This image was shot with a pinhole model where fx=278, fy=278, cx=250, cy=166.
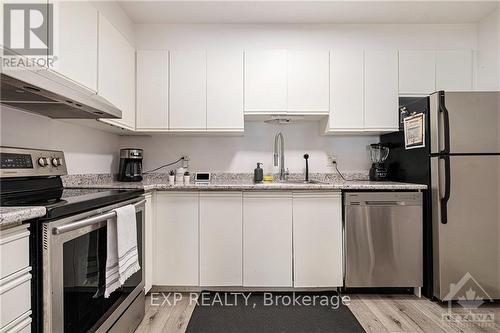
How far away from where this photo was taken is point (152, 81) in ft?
8.30

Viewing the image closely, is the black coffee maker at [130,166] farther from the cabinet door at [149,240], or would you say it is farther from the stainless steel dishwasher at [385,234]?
the stainless steel dishwasher at [385,234]

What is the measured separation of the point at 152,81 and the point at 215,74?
0.58 m

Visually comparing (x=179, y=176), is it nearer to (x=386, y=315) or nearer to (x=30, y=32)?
(x=30, y=32)

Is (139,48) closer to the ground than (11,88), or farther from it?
farther from it

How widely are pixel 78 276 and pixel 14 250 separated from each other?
37 centimetres

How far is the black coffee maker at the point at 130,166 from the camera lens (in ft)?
8.27

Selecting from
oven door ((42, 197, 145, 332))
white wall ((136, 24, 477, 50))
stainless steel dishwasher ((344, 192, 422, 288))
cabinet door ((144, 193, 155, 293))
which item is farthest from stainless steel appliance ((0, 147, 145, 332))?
white wall ((136, 24, 477, 50))

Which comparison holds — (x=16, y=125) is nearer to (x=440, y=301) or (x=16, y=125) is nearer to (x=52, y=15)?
(x=52, y=15)

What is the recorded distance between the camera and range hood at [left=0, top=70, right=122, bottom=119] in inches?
42.6

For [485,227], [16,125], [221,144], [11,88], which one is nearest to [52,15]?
[11,88]

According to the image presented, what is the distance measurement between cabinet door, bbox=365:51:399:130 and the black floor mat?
1560 mm

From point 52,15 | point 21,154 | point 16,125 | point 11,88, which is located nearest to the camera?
point 11,88

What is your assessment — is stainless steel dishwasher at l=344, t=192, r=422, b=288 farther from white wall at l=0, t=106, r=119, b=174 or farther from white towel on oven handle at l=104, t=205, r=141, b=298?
white wall at l=0, t=106, r=119, b=174

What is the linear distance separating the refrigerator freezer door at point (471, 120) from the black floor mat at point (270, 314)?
145 centimetres
